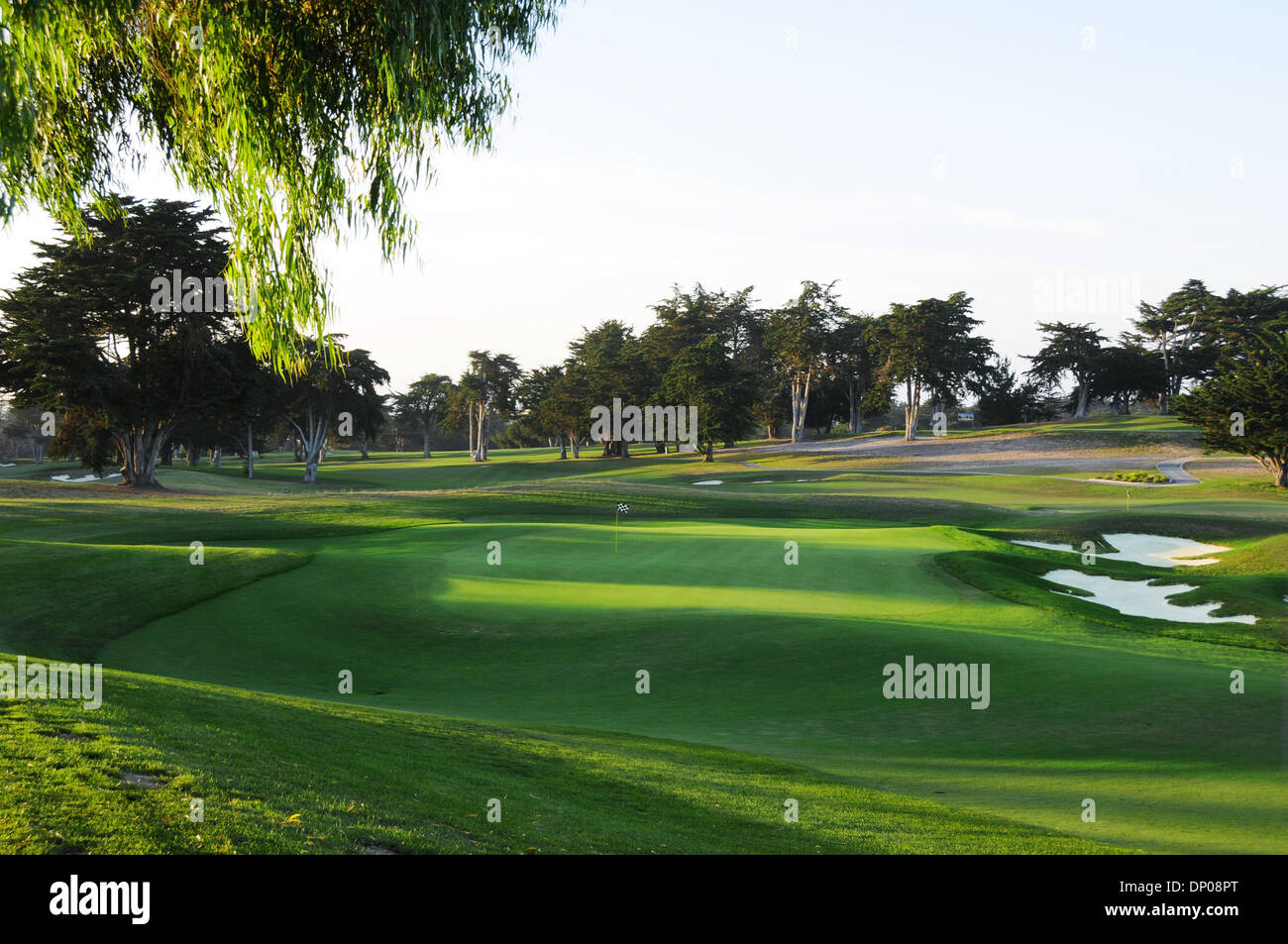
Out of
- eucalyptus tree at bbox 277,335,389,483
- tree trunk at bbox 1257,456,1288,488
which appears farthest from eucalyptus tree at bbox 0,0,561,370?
eucalyptus tree at bbox 277,335,389,483

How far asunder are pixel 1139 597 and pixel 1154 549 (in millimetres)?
11364

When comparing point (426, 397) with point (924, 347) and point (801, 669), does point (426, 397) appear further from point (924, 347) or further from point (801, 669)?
point (801, 669)

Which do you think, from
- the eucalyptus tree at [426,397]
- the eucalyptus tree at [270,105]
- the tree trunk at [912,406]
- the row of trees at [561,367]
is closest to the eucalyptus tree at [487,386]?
the row of trees at [561,367]

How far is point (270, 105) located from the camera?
7750 millimetres

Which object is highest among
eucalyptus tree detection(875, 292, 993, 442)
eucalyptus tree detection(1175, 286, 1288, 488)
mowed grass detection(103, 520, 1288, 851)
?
eucalyptus tree detection(875, 292, 993, 442)

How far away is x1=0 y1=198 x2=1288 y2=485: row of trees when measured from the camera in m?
45.2

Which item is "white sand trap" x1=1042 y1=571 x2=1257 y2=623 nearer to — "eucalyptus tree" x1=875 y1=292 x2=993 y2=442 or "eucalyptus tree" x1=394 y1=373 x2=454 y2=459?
"eucalyptus tree" x1=875 y1=292 x2=993 y2=442

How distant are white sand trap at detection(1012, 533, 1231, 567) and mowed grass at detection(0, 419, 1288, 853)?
2261 mm

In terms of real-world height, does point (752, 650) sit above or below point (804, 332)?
below

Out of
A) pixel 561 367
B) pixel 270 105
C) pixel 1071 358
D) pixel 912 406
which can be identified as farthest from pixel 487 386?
pixel 270 105

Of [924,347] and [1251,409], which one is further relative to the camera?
[924,347]

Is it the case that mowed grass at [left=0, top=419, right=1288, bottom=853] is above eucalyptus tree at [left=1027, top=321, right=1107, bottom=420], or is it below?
below

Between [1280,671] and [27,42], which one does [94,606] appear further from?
[1280,671]
